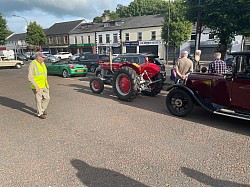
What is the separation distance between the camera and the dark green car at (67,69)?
1381cm

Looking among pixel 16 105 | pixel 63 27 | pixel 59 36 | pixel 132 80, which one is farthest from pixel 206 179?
pixel 63 27

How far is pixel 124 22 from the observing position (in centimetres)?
3978

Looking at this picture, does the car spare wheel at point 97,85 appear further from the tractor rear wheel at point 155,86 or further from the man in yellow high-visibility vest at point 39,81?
the man in yellow high-visibility vest at point 39,81

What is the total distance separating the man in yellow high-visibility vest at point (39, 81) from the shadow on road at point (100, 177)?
2.83 m

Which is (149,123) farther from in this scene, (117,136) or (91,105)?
(91,105)

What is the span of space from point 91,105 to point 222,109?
3965 mm

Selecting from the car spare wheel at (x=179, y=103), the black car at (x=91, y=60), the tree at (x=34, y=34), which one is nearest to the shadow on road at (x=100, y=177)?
the car spare wheel at (x=179, y=103)

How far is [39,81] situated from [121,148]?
3046 mm

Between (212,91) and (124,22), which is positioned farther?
(124,22)

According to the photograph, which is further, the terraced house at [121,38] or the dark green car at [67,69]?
the terraced house at [121,38]

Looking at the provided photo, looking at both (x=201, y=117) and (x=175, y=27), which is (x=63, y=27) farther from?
(x=201, y=117)

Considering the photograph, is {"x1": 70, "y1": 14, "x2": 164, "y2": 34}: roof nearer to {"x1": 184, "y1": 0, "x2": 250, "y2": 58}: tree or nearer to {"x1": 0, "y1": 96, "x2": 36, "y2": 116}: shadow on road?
{"x1": 184, "y1": 0, "x2": 250, "y2": 58}: tree

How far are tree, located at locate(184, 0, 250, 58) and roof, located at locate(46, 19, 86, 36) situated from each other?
43.1 metres

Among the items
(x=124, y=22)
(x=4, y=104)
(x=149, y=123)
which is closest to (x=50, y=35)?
(x=124, y=22)
